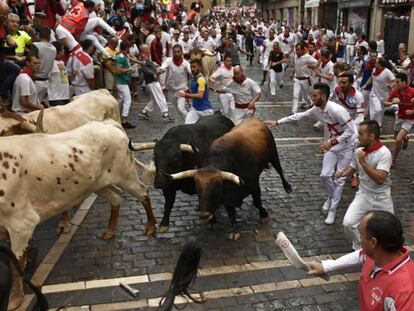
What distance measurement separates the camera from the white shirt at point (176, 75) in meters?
12.9

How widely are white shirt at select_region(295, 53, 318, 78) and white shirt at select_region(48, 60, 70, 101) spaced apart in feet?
23.8

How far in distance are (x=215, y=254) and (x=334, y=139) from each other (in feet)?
8.56

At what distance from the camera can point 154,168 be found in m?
7.44

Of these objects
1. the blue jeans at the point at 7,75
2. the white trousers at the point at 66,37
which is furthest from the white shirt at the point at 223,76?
the blue jeans at the point at 7,75

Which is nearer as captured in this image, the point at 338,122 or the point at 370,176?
the point at 370,176

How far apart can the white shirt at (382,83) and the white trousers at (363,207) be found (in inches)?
271

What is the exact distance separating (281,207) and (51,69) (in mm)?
5164

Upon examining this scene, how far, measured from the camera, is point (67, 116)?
802 cm

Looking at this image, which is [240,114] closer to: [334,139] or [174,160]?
[334,139]

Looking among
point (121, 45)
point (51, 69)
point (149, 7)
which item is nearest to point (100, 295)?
point (51, 69)

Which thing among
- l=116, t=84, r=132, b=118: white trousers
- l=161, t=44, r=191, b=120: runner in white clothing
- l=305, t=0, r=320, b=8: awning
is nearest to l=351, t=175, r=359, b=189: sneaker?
l=161, t=44, r=191, b=120: runner in white clothing

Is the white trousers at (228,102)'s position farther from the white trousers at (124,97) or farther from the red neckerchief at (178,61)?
the white trousers at (124,97)

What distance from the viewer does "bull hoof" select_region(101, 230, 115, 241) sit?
22.5 ft

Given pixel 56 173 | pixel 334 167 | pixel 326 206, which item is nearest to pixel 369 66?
pixel 334 167
